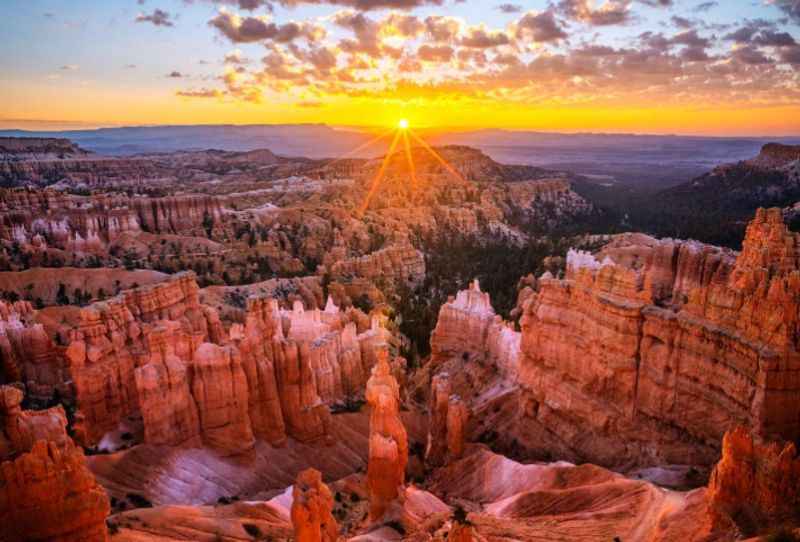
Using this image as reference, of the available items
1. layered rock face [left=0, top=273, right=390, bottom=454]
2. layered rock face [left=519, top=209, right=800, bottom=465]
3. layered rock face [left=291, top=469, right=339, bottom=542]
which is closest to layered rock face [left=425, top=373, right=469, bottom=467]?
layered rock face [left=519, top=209, right=800, bottom=465]

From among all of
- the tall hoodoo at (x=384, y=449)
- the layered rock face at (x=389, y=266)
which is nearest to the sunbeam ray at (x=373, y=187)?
the layered rock face at (x=389, y=266)

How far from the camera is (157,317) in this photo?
93.2 ft

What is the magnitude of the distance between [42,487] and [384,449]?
9.18 metres

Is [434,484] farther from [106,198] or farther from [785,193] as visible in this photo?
[785,193]

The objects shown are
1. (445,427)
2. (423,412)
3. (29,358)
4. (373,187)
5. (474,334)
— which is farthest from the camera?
(373,187)

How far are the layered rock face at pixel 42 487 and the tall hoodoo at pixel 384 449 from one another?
7839mm

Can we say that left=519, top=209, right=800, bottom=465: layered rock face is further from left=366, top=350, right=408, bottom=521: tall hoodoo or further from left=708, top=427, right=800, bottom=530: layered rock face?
left=366, top=350, right=408, bottom=521: tall hoodoo

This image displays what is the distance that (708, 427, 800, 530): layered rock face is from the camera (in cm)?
1143

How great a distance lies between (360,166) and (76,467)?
125984mm

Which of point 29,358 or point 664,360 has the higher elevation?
point 664,360

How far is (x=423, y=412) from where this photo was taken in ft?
101

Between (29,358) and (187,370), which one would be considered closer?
(187,370)

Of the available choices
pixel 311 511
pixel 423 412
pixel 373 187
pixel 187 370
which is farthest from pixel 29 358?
pixel 373 187

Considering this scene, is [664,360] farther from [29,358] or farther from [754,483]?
[29,358]
